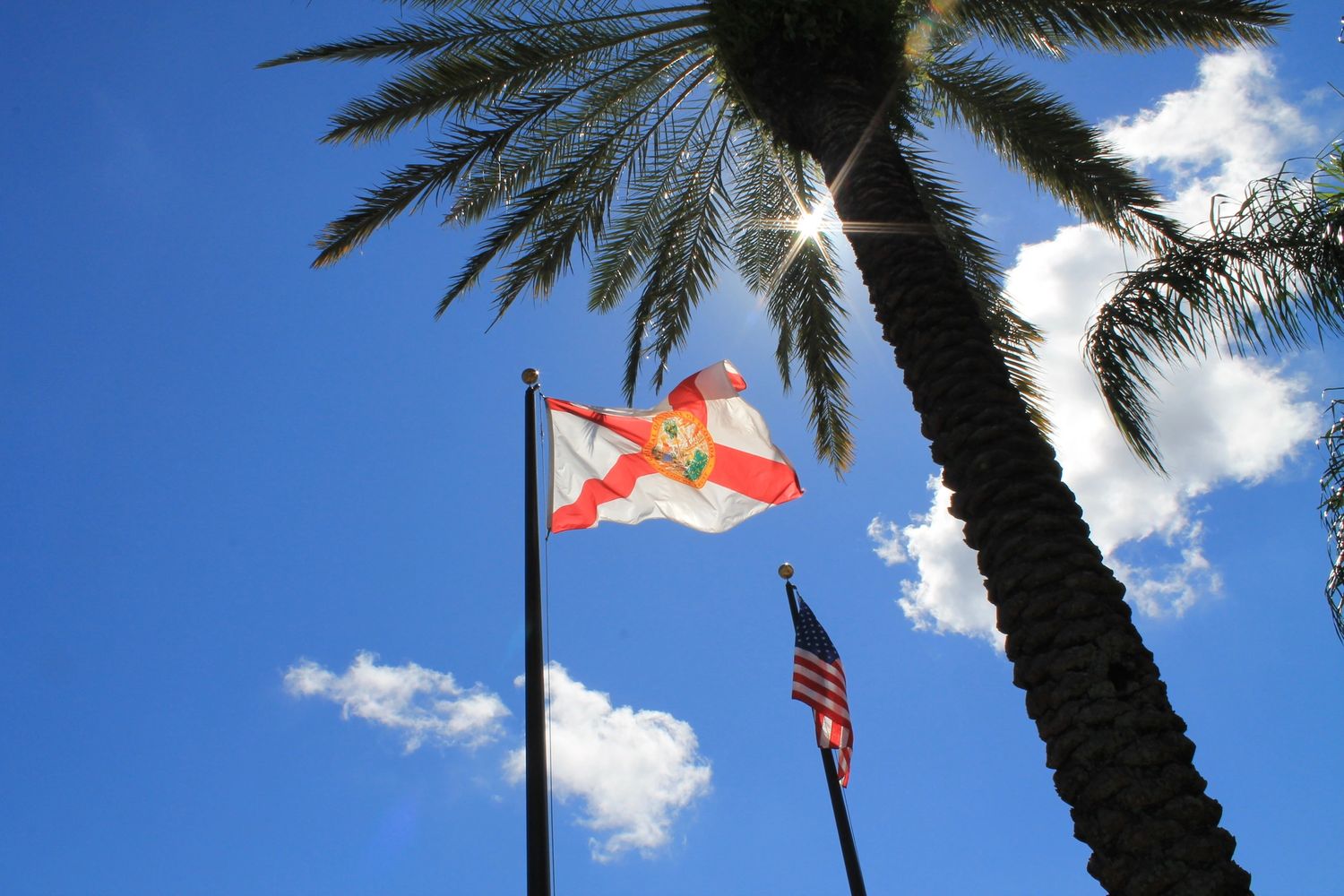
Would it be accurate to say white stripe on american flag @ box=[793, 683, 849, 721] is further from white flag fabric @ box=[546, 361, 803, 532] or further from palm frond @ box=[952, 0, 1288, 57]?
palm frond @ box=[952, 0, 1288, 57]

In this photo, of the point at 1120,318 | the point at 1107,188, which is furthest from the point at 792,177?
the point at 1120,318

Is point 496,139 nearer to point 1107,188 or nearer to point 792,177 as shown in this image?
point 792,177

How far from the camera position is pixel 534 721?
568cm

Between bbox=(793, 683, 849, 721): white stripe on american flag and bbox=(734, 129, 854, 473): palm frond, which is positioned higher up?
bbox=(734, 129, 854, 473): palm frond

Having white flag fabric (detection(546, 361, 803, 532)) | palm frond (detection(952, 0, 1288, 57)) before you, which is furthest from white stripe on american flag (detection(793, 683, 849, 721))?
palm frond (detection(952, 0, 1288, 57))

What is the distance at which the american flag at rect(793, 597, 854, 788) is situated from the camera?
919cm

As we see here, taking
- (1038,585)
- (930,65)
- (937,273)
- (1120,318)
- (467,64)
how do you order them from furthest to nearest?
1. (930,65)
2. (467,64)
3. (1120,318)
4. (937,273)
5. (1038,585)

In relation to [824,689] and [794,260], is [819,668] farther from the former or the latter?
[794,260]

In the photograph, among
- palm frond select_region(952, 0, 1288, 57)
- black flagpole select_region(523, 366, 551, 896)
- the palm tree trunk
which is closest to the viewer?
the palm tree trunk

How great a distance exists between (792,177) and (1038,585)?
7.94 m

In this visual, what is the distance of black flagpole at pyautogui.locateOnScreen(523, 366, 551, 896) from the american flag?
3.58 metres

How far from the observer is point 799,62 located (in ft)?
25.6

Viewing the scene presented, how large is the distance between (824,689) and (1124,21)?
6334 millimetres

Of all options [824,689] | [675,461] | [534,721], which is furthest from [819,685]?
[534,721]
